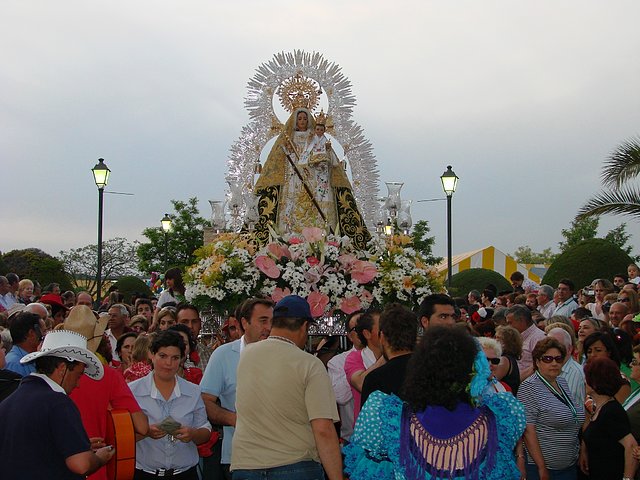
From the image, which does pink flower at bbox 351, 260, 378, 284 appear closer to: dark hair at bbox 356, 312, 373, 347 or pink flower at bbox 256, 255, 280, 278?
pink flower at bbox 256, 255, 280, 278

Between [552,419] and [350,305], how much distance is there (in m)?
3.02

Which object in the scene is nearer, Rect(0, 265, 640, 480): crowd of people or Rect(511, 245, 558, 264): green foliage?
Rect(0, 265, 640, 480): crowd of people

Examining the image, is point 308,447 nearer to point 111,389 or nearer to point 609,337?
point 111,389

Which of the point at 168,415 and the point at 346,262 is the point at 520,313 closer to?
the point at 346,262

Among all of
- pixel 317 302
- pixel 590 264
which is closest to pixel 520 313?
pixel 317 302

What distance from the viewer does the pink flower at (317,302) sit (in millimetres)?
9133

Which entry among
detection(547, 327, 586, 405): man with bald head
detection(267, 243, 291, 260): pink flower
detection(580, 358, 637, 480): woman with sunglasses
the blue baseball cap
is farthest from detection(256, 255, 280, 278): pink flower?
the blue baseball cap

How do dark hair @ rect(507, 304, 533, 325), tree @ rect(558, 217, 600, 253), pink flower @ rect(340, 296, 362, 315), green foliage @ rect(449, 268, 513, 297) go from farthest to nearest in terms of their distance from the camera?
tree @ rect(558, 217, 600, 253)
green foliage @ rect(449, 268, 513, 297)
dark hair @ rect(507, 304, 533, 325)
pink flower @ rect(340, 296, 362, 315)

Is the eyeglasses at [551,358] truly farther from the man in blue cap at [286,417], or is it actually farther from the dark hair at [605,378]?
the man in blue cap at [286,417]

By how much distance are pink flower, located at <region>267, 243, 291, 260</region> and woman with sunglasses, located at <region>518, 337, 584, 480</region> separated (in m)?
3.50

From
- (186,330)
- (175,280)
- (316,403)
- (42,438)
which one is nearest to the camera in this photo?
(42,438)

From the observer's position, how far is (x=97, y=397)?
5.53m

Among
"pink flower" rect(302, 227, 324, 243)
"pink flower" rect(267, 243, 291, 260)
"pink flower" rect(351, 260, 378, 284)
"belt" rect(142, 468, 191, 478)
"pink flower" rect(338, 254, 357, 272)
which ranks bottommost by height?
"belt" rect(142, 468, 191, 478)

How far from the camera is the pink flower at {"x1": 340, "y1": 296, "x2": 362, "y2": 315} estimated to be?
366 inches
